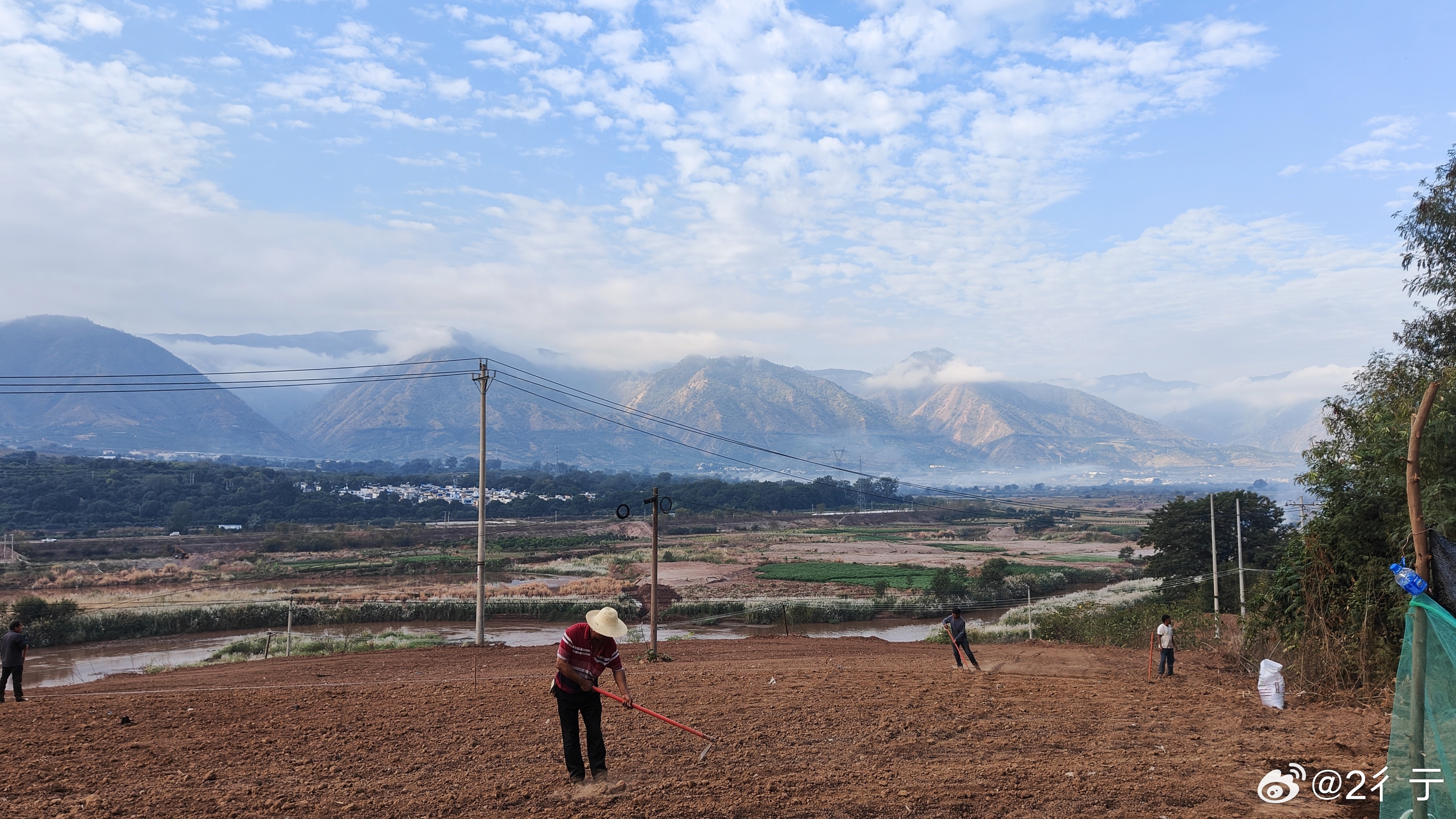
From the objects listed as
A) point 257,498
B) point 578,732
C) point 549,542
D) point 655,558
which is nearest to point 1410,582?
point 578,732

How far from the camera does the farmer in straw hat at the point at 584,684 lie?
7.77 metres

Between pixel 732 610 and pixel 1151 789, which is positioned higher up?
pixel 1151 789

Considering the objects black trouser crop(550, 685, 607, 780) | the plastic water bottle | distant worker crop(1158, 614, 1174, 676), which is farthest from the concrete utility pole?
the plastic water bottle

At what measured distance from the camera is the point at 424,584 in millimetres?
54594

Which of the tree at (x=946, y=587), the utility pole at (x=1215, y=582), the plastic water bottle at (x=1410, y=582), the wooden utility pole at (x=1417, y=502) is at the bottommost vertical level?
the tree at (x=946, y=587)

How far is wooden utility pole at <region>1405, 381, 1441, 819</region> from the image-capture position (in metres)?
5.10

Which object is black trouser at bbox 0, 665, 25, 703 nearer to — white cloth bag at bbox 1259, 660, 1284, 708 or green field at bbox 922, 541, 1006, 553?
white cloth bag at bbox 1259, 660, 1284, 708

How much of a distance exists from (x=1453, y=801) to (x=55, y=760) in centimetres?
1216

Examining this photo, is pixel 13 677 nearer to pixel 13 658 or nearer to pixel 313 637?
pixel 13 658

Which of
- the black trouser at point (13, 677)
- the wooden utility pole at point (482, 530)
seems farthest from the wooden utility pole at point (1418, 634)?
the wooden utility pole at point (482, 530)

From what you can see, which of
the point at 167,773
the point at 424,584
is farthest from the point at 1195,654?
the point at 424,584

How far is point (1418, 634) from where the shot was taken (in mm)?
5102

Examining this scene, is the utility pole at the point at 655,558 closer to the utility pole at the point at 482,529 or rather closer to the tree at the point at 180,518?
the utility pole at the point at 482,529

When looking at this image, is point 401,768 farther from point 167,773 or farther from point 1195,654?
point 1195,654
